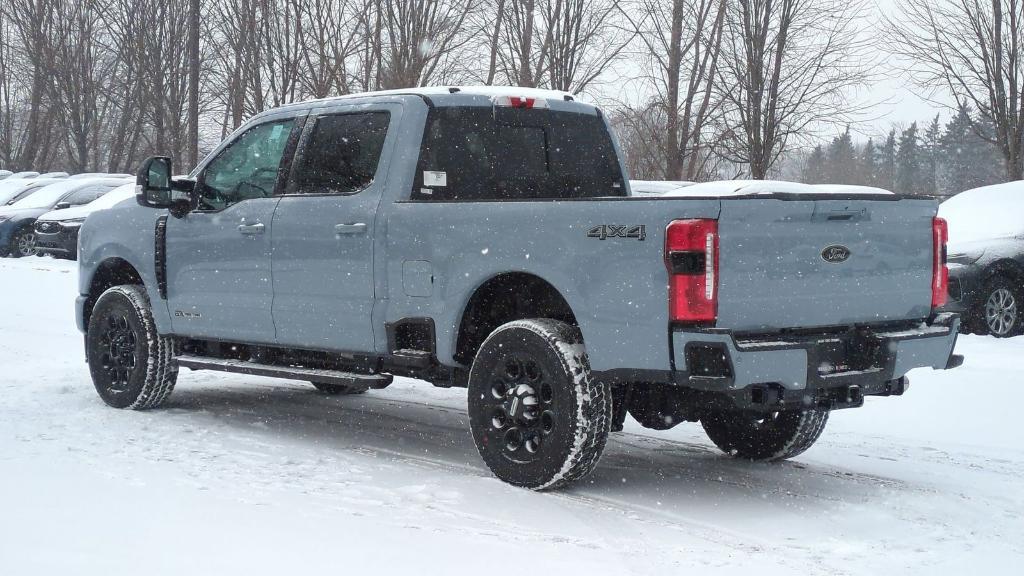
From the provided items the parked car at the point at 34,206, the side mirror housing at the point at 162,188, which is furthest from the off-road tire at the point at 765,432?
the parked car at the point at 34,206

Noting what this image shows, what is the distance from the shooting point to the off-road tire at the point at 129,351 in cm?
799

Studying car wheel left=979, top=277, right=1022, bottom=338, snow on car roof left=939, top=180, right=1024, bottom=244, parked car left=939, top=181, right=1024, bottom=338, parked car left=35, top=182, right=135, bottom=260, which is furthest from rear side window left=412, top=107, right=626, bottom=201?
parked car left=35, top=182, right=135, bottom=260

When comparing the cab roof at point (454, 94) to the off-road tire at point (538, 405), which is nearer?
the off-road tire at point (538, 405)

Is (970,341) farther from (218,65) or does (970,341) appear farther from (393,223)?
(218,65)

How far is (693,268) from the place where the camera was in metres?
4.98

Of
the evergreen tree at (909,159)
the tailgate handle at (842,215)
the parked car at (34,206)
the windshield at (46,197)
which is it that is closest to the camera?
the tailgate handle at (842,215)

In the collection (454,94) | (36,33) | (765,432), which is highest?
(36,33)

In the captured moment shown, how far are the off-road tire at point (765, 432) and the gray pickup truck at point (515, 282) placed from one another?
1 centimetres

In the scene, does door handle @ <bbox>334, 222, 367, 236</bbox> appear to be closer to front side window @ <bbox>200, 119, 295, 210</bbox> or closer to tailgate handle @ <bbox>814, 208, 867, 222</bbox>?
front side window @ <bbox>200, 119, 295, 210</bbox>

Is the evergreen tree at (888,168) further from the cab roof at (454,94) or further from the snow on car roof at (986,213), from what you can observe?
the cab roof at (454,94)

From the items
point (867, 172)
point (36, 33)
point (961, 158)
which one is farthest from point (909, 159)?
point (36, 33)

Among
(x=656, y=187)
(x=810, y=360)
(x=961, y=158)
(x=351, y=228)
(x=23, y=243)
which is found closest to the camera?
(x=810, y=360)

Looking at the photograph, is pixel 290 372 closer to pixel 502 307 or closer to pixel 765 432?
pixel 502 307

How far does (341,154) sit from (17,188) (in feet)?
85.2
